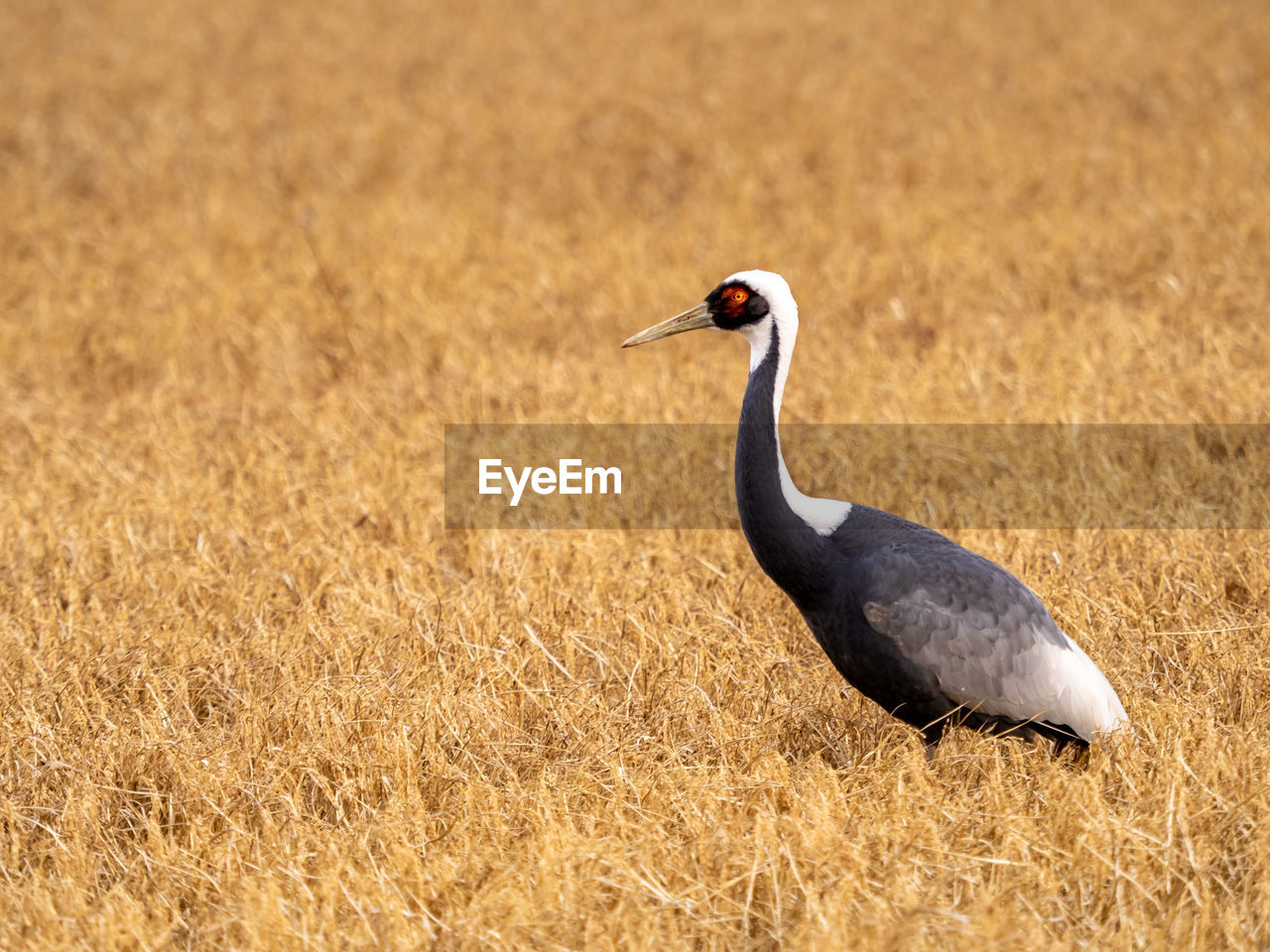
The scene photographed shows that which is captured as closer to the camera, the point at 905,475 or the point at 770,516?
the point at 770,516

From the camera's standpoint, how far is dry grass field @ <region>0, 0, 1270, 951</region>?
2.87 metres

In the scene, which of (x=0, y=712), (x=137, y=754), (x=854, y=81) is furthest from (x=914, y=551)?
(x=854, y=81)

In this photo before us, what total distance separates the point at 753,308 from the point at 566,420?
3015 millimetres

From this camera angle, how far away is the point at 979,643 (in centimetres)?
333

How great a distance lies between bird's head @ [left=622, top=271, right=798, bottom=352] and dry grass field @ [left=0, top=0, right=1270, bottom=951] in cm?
101

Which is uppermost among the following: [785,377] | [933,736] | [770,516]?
[785,377]

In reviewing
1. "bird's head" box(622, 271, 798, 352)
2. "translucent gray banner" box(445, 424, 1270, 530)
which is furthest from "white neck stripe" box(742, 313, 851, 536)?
"translucent gray banner" box(445, 424, 1270, 530)

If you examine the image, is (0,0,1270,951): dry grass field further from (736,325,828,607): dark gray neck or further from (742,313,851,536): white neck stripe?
(742,313,851,536): white neck stripe

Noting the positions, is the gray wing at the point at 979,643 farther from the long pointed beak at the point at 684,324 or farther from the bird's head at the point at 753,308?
the long pointed beak at the point at 684,324

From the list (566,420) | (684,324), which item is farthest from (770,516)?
(566,420)

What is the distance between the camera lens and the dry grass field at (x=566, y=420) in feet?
9.41

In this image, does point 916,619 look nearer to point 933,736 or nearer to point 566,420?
point 933,736

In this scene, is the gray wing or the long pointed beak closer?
the gray wing

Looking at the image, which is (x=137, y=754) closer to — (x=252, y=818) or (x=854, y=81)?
(x=252, y=818)
